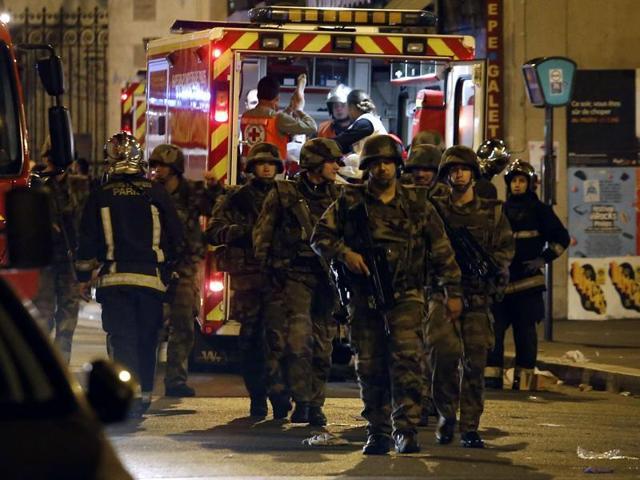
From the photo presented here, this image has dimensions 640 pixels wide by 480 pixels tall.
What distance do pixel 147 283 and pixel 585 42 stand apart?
9.55m

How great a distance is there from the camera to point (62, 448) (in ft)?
14.0

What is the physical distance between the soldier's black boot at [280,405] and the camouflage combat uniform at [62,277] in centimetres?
291

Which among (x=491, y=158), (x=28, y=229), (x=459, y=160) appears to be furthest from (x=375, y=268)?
(x=28, y=229)

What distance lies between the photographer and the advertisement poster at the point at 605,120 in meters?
19.9

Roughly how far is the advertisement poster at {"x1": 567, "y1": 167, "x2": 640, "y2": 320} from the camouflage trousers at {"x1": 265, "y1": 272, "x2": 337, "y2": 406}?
8.71 m

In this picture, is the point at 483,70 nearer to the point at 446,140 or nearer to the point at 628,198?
the point at 446,140

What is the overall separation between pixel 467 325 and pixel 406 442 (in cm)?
102

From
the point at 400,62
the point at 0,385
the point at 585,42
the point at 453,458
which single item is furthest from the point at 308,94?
the point at 0,385

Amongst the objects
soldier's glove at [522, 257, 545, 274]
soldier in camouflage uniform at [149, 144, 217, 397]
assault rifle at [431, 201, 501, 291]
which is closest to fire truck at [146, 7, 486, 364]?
soldier in camouflage uniform at [149, 144, 217, 397]

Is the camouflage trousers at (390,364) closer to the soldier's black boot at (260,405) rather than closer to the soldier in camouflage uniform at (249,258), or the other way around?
the soldier in camouflage uniform at (249,258)

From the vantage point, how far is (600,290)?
1995cm

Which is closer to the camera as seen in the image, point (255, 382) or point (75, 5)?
point (255, 382)

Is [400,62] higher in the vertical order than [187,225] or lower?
higher

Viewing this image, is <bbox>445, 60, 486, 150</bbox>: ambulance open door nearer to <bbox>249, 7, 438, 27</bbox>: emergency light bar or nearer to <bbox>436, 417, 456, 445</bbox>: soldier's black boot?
<bbox>249, 7, 438, 27</bbox>: emergency light bar
